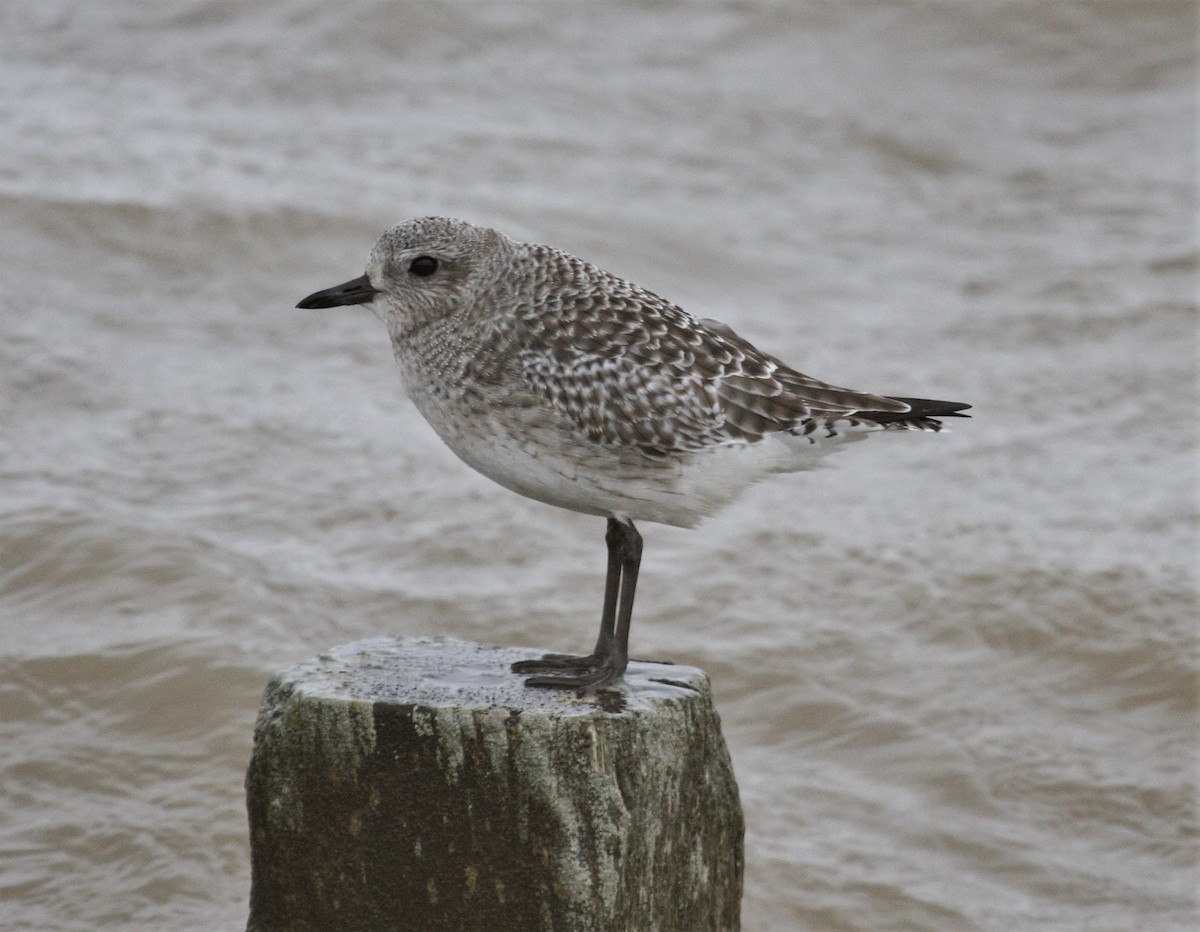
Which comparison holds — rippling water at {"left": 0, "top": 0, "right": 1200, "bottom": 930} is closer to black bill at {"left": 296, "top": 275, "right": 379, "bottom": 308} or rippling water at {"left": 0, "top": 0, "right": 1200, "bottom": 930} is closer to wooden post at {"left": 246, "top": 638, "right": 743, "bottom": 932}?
wooden post at {"left": 246, "top": 638, "right": 743, "bottom": 932}

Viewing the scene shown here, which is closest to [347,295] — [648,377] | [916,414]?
[648,377]

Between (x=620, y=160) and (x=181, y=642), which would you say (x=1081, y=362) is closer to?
(x=620, y=160)

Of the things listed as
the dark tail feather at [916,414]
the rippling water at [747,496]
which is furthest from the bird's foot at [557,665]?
the rippling water at [747,496]

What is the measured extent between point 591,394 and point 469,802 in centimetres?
176

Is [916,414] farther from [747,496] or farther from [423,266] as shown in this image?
[747,496]

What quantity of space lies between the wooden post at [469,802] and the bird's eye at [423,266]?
1.77 metres

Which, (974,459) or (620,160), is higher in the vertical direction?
(620,160)

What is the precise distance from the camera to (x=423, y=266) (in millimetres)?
7590

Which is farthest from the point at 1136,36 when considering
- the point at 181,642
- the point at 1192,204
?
the point at 181,642

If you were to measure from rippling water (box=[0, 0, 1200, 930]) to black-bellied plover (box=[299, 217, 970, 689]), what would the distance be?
368cm

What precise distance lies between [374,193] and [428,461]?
583 centimetres

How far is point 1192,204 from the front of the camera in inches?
876

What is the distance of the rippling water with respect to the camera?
36.2 feet

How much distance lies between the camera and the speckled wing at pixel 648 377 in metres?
7.21
